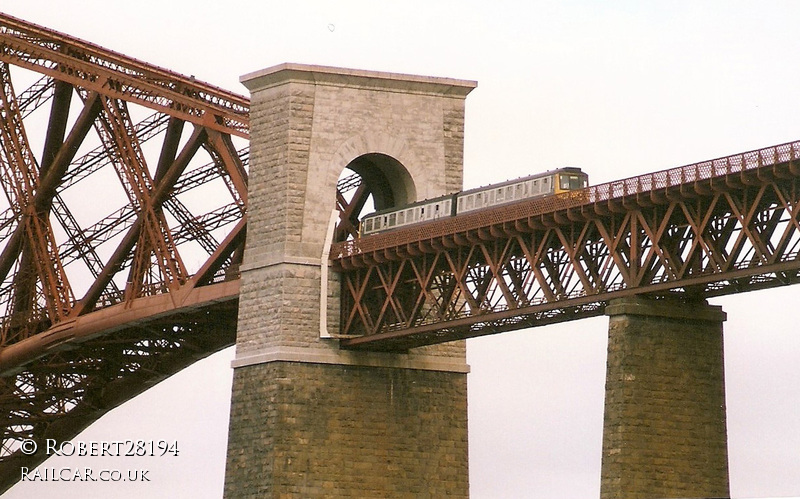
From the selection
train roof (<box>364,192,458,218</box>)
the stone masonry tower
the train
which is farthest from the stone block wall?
train roof (<box>364,192,458,218</box>)

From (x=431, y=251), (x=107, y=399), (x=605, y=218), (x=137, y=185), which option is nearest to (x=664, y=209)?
(x=605, y=218)

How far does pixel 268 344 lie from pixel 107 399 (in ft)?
110

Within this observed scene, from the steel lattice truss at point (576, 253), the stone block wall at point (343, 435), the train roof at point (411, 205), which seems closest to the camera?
the steel lattice truss at point (576, 253)

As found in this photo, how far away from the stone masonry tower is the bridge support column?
61.8ft

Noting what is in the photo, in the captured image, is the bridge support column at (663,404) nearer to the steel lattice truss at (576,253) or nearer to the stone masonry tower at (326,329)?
the steel lattice truss at (576,253)

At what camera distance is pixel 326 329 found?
10812 centimetres

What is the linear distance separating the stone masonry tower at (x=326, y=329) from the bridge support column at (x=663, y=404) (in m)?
18.8

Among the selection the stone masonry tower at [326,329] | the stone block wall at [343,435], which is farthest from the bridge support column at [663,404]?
the stone masonry tower at [326,329]

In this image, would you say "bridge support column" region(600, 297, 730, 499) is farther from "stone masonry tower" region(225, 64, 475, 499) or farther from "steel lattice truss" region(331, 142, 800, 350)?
"stone masonry tower" region(225, 64, 475, 499)

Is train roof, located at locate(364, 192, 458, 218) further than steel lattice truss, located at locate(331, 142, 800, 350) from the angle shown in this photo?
Yes

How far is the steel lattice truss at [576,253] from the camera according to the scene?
8738cm

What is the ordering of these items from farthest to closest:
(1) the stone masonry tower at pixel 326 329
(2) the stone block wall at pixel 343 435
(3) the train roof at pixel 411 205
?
1. (1) the stone masonry tower at pixel 326 329
2. (3) the train roof at pixel 411 205
3. (2) the stone block wall at pixel 343 435

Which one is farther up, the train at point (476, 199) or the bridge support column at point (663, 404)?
the train at point (476, 199)

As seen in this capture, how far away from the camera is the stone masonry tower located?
10719cm
